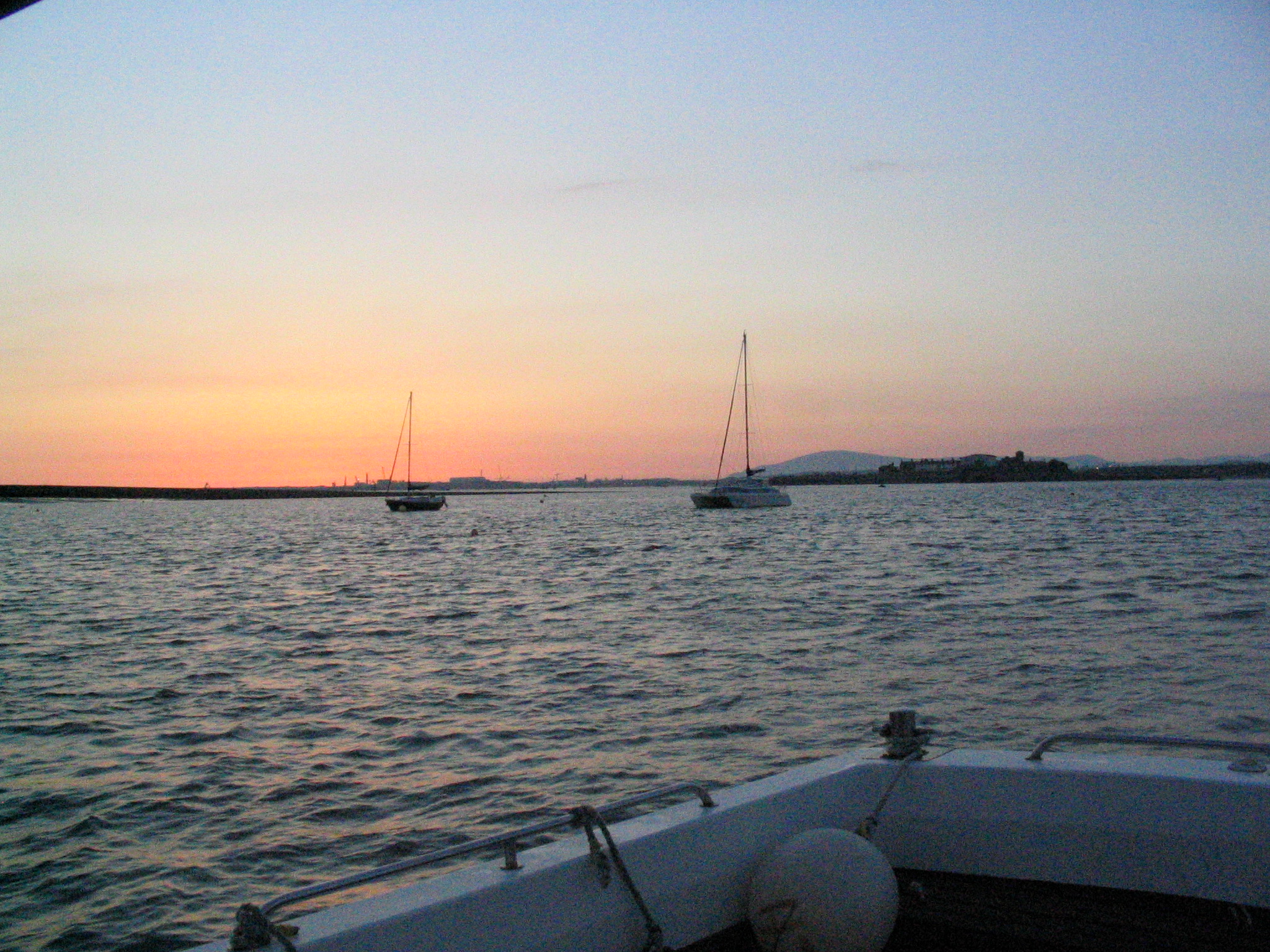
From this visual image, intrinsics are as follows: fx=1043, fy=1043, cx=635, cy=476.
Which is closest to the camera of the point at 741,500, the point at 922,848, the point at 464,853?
the point at 464,853

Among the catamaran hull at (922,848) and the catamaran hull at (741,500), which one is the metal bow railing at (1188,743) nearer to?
the catamaran hull at (922,848)

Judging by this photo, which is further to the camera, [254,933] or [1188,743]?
[1188,743]

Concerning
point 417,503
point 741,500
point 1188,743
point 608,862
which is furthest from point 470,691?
point 417,503

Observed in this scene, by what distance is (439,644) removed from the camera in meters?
15.2

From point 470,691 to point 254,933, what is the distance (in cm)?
896

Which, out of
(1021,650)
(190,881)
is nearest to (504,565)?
(1021,650)

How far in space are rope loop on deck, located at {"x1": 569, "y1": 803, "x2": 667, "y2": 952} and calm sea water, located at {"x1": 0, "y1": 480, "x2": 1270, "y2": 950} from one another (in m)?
3.16

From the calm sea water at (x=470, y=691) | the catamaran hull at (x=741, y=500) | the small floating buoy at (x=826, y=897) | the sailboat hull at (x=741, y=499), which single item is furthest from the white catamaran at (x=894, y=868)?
the catamaran hull at (x=741, y=500)

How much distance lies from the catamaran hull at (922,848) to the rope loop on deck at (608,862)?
0.04 meters

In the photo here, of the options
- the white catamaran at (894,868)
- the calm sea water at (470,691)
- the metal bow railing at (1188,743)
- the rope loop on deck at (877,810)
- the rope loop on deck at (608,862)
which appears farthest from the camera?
the calm sea water at (470,691)

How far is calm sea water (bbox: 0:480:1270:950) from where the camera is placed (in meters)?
6.54

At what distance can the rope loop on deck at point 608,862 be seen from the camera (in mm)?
3098

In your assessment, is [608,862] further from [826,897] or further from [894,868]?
[894,868]

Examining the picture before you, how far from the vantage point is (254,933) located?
2.53 meters
